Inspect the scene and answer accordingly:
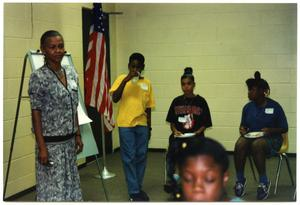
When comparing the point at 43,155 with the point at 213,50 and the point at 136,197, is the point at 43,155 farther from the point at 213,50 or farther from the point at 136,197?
the point at 213,50

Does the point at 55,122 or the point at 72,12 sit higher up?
the point at 72,12

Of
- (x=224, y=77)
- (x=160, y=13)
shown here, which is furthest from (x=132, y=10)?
(x=224, y=77)

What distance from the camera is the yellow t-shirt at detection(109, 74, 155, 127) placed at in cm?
340

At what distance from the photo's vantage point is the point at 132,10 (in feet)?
18.2

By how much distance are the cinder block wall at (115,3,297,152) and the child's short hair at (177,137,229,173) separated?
12.9 feet

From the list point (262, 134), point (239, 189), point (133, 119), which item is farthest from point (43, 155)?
point (262, 134)

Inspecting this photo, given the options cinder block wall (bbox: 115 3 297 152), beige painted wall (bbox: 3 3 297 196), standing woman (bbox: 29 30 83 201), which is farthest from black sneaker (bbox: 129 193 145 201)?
cinder block wall (bbox: 115 3 297 152)

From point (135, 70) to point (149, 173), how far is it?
1.56m

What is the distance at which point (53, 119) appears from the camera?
95.7 inches

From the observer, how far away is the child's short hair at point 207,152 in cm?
135

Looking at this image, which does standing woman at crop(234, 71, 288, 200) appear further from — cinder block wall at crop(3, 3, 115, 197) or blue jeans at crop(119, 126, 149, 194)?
cinder block wall at crop(3, 3, 115, 197)

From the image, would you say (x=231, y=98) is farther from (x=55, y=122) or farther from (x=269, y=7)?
(x=55, y=122)

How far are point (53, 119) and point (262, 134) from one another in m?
1.91

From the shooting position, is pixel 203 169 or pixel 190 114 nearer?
pixel 203 169
